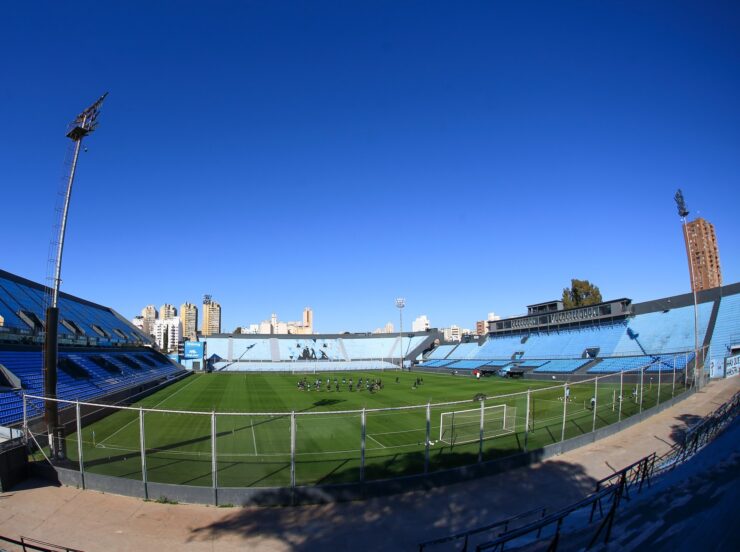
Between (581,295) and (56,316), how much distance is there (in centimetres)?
8542

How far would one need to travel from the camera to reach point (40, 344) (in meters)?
29.0

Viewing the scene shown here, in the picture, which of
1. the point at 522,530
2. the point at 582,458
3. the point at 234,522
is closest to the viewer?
the point at 522,530

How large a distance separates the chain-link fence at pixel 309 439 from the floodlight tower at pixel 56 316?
21.3 inches

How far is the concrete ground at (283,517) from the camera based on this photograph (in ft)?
27.9

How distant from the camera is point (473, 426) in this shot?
18.5 m

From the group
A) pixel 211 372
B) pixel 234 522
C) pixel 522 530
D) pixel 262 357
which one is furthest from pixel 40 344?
pixel 262 357

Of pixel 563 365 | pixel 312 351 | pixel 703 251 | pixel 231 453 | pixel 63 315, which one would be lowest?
pixel 312 351

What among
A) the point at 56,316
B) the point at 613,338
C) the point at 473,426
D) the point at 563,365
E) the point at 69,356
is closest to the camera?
→ the point at 56,316

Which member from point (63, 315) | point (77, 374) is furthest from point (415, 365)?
point (77, 374)

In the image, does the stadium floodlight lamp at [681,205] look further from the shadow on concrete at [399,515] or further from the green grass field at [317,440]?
the shadow on concrete at [399,515]

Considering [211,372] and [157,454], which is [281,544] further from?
[211,372]

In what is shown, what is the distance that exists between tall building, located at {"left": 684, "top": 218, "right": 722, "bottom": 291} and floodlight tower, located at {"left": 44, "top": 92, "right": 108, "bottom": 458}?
90177mm

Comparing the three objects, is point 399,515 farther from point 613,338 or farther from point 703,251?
point 703,251

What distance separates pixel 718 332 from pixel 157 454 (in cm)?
4600
